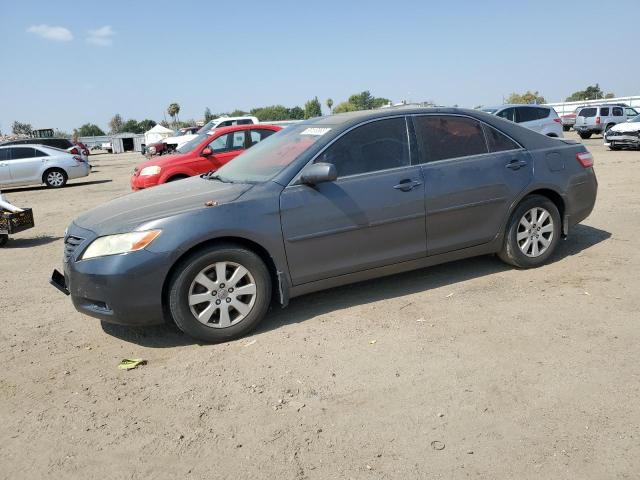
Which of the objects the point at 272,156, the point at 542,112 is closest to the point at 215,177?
the point at 272,156

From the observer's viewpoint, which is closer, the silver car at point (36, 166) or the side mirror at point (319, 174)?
the side mirror at point (319, 174)

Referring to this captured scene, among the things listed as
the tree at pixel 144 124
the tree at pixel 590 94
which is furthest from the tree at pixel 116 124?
the tree at pixel 590 94

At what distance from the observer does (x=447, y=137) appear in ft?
16.2

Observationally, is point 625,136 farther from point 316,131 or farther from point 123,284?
point 123,284

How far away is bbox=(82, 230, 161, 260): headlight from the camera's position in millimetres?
3842

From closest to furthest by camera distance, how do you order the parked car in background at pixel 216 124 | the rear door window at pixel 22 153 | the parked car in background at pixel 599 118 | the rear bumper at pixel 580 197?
the rear bumper at pixel 580 197, the rear door window at pixel 22 153, the parked car in background at pixel 216 124, the parked car in background at pixel 599 118

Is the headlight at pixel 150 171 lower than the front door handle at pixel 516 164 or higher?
higher

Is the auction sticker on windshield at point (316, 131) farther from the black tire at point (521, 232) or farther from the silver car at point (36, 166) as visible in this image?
the silver car at point (36, 166)

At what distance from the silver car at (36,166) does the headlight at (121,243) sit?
52.1 feet

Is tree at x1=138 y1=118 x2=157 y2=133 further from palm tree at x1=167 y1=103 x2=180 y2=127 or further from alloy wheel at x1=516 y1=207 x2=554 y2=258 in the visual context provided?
alloy wheel at x1=516 y1=207 x2=554 y2=258

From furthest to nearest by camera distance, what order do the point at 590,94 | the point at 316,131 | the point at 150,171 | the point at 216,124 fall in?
the point at 590,94
the point at 216,124
the point at 150,171
the point at 316,131

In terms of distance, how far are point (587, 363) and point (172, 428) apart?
2.55 m

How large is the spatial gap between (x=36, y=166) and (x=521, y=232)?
17004mm

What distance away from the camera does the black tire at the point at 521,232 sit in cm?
516
